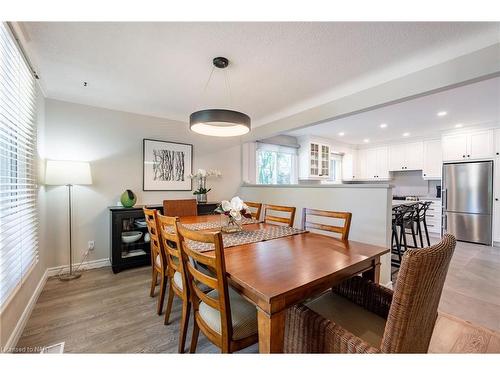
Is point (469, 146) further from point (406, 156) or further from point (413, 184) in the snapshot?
point (413, 184)

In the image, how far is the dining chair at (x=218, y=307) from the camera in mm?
1045

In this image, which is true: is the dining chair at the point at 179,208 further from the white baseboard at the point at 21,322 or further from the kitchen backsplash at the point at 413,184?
the kitchen backsplash at the point at 413,184

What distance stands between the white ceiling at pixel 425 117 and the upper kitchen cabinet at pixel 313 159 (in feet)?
0.81

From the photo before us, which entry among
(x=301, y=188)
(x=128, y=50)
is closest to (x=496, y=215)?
(x=301, y=188)

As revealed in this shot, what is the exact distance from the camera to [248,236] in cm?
182

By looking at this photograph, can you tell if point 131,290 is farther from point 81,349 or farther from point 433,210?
point 433,210

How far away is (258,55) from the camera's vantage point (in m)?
1.93

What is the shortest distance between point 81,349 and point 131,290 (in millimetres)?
861

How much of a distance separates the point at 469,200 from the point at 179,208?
5.42 meters

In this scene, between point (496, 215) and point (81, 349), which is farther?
point (496, 215)

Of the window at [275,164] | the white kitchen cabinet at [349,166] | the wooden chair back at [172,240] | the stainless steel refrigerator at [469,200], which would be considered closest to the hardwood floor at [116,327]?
the wooden chair back at [172,240]

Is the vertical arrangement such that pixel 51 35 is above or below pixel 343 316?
above

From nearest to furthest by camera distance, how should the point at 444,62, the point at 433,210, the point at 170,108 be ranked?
the point at 444,62 < the point at 170,108 < the point at 433,210

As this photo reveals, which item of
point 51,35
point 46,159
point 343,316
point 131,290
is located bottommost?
point 131,290
